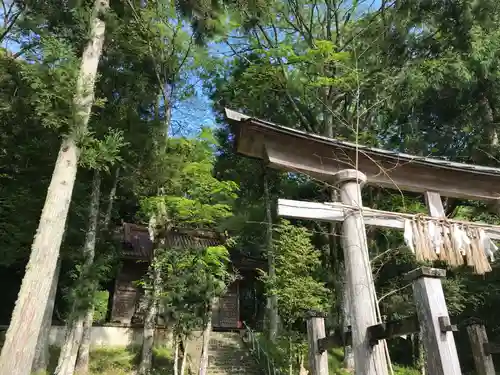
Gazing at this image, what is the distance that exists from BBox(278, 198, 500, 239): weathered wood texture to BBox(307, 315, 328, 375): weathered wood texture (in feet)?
5.34

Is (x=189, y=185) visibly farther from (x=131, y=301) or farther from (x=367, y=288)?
(x=367, y=288)

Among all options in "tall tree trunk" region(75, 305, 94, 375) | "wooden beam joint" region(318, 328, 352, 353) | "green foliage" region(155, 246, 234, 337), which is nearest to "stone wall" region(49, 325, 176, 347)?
"tall tree trunk" region(75, 305, 94, 375)

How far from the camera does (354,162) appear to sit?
5.48m

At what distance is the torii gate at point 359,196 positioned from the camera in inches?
150

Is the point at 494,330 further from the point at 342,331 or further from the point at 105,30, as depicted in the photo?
the point at 105,30

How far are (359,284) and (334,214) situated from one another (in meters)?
0.90

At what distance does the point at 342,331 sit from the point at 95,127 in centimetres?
822

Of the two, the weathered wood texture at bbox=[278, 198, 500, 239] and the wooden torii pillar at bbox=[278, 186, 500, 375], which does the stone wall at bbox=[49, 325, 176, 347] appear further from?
the weathered wood texture at bbox=[278, 198, 500, 239]

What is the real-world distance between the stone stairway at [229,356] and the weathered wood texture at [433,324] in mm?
→ 9950

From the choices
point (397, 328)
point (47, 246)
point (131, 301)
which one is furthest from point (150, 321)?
point (397, 328)

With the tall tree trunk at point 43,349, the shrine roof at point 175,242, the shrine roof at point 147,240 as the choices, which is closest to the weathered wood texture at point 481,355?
the tall tree trunk at point 43,349

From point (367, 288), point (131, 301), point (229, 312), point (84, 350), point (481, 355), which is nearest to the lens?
point (367, 288)

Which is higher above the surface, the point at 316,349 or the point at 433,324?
the point at 433,324

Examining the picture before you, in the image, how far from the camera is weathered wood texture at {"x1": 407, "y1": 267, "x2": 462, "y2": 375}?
3559mm
